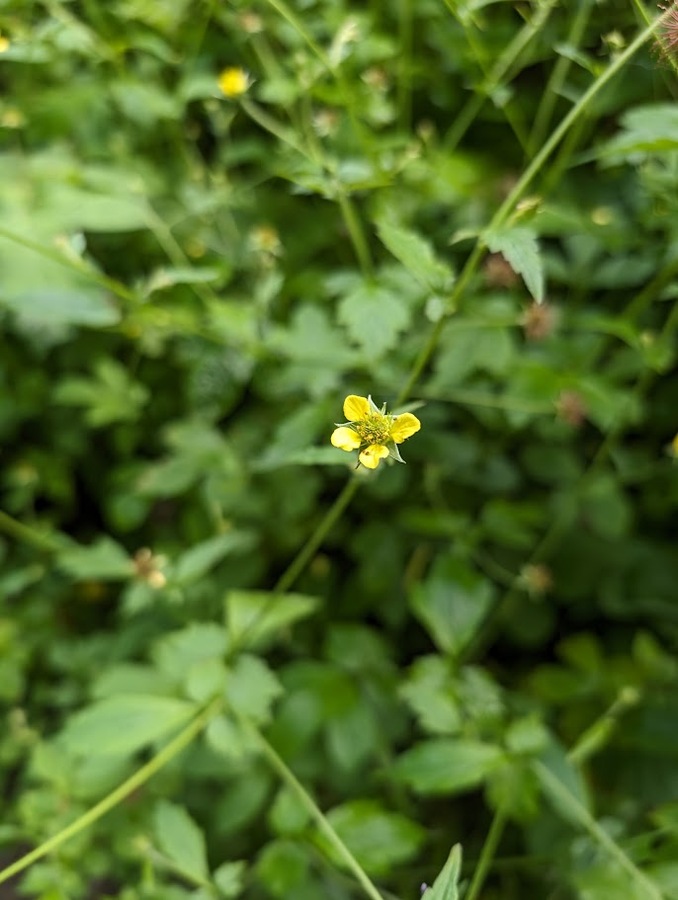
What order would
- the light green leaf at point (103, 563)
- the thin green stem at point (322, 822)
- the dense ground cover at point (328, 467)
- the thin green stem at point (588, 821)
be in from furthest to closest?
1. the light green leaf at point (103, 563)
2. the dense ground cover at point (328, 467)
3. the thin green stem at point (588, 821)
4. the thin green stem at point (322, 822)

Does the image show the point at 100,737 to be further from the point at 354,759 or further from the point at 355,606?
the point at 355,606

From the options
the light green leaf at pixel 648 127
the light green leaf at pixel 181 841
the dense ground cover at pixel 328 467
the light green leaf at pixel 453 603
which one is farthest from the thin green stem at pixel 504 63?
the light green leaf at pixel 181 841

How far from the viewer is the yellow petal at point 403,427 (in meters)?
0.68

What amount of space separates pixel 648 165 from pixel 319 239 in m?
0.60

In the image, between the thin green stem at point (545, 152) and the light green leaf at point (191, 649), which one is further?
the light green leaf at point (191, 649)

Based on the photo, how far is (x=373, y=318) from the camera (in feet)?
3.18

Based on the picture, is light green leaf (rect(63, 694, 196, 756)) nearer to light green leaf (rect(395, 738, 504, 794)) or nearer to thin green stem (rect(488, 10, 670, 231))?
light green leaf (rect(395, 738, 504, 794))

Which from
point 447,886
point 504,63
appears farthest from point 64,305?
point 447,886

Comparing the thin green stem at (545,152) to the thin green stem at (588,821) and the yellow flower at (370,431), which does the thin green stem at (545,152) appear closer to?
the yellow flower at (370,431)

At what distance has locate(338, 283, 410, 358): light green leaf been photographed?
0.95m

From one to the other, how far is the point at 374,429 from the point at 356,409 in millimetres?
23

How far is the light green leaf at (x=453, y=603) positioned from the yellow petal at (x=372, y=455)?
537 millimetres

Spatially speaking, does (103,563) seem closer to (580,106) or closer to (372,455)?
(372,455)

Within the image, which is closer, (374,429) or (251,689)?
(374,429)
